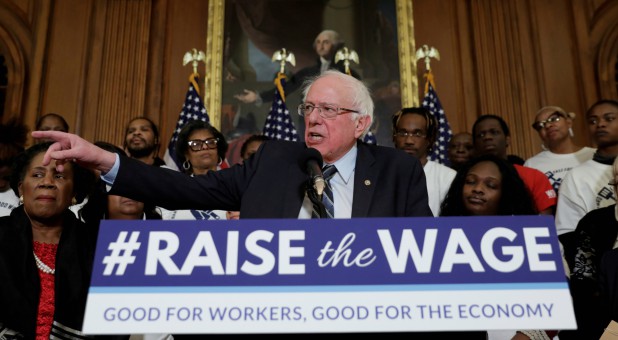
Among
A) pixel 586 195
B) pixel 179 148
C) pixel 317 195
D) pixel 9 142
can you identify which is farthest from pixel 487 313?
pixel 9 142

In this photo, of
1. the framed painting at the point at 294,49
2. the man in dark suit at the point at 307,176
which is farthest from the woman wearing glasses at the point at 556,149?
the man in dark suit at the point at 307,176

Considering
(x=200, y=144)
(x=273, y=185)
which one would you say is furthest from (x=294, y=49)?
(x=273, y=185)

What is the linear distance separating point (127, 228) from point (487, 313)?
86cm

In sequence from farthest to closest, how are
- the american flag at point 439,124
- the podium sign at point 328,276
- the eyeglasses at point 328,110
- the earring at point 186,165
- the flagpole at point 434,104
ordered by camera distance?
1. the flagpole at point 434,104
2. the american flag at point 439,124
3. the earring at point 186,165
4. the eyeglasses at point 328,110
5. the podium sign at point 328,276

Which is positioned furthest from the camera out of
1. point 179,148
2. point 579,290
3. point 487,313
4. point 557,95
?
point 557,95

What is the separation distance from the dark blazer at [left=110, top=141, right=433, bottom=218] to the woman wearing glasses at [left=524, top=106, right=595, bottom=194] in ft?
9.77

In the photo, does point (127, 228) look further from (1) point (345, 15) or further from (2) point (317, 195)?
(1) point (345, 15)

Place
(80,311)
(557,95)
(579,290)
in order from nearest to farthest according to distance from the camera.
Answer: (80,311)
(579,290)
(557,95)

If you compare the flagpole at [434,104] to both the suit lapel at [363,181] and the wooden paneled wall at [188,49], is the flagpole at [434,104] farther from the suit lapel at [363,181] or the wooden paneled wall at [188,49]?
the suit lapel at [363,181]

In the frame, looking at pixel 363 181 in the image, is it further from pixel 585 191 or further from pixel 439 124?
pixel 439 124

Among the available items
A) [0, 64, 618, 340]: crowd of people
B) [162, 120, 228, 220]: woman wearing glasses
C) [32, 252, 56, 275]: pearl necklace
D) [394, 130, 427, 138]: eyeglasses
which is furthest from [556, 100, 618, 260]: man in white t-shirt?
[32, 252, 56, 275]: pearl necklace

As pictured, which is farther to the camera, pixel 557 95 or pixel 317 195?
pixel 557 95

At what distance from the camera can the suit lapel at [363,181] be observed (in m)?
2.26

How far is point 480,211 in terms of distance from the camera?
3.67 metres
